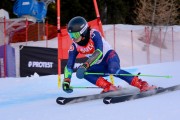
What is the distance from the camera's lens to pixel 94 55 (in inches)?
190

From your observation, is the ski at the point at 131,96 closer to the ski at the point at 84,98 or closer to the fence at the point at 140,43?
the ski at the point at 84,98

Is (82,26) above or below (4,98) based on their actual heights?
above

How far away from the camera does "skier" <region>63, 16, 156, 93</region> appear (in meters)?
4.82

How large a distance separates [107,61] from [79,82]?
2.30 metres

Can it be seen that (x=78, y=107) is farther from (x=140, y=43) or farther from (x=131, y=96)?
(x=140, y=43)

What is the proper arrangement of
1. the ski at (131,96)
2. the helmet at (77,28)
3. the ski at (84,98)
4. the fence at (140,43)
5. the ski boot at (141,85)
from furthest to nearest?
the fence at (140,43)
the ski boot at (141,85)
the helmet at (77,28)
the ski at (84,98)
the ski at (131,96)

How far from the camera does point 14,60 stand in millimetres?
10922

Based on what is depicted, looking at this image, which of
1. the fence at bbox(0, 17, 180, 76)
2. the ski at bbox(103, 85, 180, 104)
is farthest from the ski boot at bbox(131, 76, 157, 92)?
the fence at bbox(0, 17, 180, 76)

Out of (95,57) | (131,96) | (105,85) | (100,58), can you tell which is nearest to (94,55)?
(95,57)

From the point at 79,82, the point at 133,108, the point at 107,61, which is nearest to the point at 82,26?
the point at 107,61

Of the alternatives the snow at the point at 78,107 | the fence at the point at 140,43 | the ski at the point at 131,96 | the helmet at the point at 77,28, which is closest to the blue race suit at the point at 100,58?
the helmet at the point at 77,28

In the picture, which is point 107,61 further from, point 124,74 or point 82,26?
point 82,26

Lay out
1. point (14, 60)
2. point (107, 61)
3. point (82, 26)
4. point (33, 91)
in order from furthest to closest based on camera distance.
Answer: point (14, 60), point (33, 91), point (107, 61), point (82, 26)

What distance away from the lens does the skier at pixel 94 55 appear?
15.8 ft
